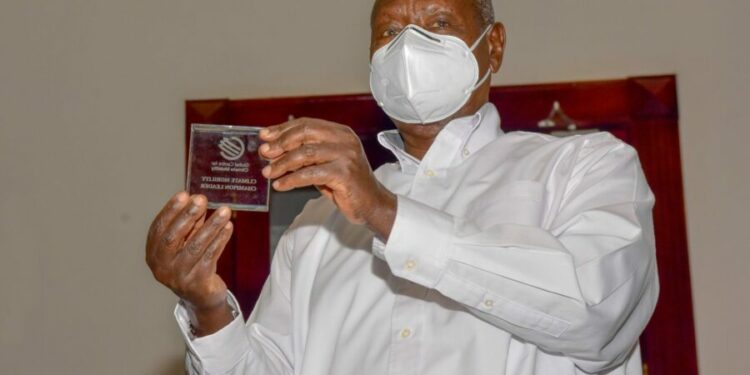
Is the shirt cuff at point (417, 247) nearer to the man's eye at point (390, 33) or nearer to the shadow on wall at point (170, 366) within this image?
the man's eye at point (390, 33)

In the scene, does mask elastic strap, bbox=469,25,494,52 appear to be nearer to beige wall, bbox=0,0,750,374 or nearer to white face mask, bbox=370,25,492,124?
white face mask, bbox=370,25,492,124

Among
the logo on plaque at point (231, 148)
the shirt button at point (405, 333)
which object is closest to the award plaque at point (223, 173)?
the logo on plaque at point (231, 148)

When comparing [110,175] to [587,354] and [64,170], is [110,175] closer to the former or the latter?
[64,170]

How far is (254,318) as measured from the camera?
64.7 inches

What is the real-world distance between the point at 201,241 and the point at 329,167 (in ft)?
0.89

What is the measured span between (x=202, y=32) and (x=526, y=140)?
169 centimetres

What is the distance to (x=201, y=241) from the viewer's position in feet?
4.54

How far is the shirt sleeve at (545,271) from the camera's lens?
1226 mm

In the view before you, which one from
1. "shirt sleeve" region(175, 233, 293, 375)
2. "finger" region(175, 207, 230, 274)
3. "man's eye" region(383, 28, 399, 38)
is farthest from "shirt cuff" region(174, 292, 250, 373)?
"man's eye" region(383, 28, 399, 38)

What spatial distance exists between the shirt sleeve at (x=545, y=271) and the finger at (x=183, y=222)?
237mm

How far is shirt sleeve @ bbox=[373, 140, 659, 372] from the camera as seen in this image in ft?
4.02

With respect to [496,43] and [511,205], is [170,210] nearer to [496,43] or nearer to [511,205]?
[511,205]

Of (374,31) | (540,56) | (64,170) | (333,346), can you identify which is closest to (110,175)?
(64,170)

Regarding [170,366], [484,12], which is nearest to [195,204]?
[484,12]
